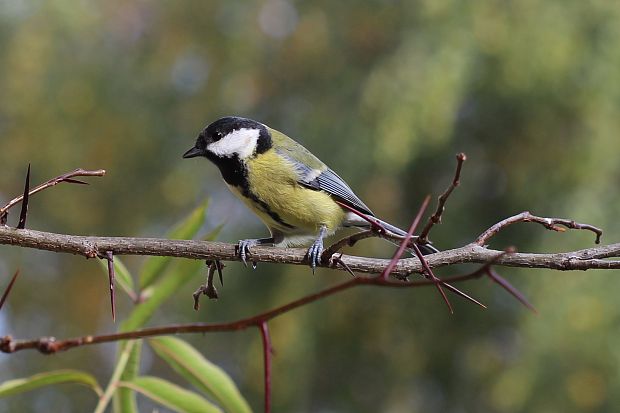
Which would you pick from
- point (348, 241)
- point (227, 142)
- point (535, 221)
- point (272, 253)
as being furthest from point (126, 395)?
point (227, 142)

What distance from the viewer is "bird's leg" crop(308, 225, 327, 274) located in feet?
3.61

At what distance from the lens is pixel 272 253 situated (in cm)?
112

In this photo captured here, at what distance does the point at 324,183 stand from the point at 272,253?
0.93 metres

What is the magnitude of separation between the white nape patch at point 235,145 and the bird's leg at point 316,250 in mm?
291

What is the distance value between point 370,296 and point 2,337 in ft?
9.05

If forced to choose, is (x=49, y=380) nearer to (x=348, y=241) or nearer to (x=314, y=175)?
(x=348, y=241)

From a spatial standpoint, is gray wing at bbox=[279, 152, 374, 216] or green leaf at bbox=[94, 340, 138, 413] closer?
green leaf at bbox=[94, 340, 138, 413]

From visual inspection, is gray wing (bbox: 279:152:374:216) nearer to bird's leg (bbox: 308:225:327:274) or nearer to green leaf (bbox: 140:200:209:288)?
bird's leg (bbox: 308:225:327:274)

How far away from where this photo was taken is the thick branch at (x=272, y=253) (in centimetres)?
92

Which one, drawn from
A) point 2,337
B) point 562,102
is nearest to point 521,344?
point 562,102

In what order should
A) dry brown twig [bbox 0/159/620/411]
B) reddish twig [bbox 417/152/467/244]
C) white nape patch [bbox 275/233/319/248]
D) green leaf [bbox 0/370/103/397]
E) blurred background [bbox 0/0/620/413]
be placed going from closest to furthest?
1. reddish twig [bbox 417/152/467/244]
2. dry brown twig [bbox 0/159/620/411]
3. green leaf [bbox 0/370/103/397]
4. white nape patch [bbox 275/233/319/248]
5. blurred background [bbox 0/0/620/413]

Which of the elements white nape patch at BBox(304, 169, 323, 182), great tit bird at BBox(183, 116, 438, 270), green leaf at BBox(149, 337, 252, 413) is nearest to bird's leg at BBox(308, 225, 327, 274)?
great tit bird at BBox(183, 116, 438, 270)

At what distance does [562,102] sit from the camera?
3051 mm

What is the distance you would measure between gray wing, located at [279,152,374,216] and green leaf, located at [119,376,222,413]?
86 cm
